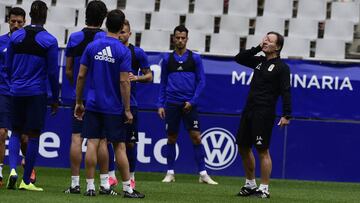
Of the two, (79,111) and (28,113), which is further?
(28,113)

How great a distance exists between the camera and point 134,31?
1645cm

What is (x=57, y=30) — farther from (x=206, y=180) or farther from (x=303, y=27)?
(x=206, y=180)

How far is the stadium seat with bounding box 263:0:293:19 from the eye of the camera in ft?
55.1

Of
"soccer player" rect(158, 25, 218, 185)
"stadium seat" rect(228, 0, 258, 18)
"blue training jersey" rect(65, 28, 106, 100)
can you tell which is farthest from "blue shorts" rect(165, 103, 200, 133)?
"stadium seat" rect(228, 0, 258, 18)

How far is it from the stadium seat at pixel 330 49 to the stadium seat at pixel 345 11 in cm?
60

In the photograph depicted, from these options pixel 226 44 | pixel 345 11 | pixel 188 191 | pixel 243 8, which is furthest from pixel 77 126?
pixel 345 11

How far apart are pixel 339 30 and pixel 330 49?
469mm

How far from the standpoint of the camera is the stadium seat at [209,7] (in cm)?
1681

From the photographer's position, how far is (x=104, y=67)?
8727 mm

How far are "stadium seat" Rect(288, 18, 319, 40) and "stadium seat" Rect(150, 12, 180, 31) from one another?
84.0 inches

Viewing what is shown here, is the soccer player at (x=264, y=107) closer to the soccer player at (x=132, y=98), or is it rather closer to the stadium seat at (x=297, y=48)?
the soccer player at (x=132, y=98)

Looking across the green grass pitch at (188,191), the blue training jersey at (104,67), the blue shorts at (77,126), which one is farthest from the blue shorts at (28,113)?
the blue training jersey at (104,67)

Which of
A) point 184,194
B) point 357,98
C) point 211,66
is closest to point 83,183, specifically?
point 184,194

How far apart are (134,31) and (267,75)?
22.3 feet
